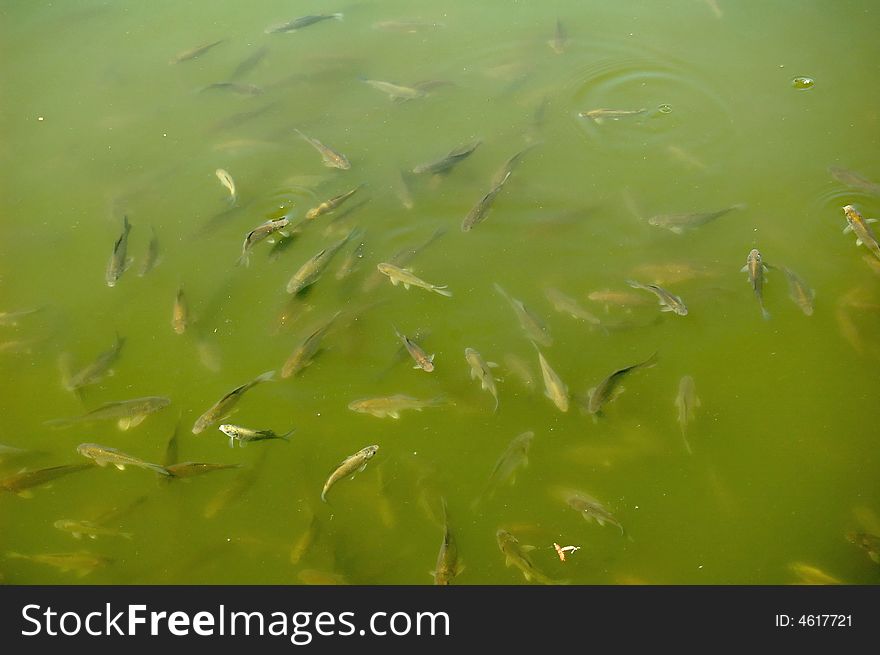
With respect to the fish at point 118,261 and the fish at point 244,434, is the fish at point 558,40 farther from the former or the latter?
the fish at point 244,434

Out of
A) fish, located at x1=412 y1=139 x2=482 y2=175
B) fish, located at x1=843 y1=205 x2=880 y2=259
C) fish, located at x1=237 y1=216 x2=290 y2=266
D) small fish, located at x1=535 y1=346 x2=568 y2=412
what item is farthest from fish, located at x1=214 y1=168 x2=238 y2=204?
fish, located at x1=843 y1=205 x2=880 y2=259

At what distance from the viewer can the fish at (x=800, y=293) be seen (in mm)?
3416

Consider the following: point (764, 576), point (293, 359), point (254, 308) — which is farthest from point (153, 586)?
point (764, 576)

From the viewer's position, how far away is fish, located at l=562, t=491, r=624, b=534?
9.33 feet

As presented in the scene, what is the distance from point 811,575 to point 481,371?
1.52m

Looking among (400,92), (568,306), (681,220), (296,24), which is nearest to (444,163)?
(400,92)

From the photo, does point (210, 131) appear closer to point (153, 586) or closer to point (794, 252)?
point (153, 586)

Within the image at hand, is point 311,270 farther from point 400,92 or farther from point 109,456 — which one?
point 400,92

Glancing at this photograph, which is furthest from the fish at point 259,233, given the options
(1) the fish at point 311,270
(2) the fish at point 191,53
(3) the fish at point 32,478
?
(2) the fish at point 191,53

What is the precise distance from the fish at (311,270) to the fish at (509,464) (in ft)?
4.28

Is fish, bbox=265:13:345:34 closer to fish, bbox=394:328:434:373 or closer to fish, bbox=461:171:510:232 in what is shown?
fish, bbox=461:171:510:232

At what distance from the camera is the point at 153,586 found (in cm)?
284

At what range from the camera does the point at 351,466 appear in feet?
9.56

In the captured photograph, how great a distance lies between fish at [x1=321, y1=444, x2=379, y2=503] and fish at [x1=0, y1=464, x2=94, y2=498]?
3.57ft
